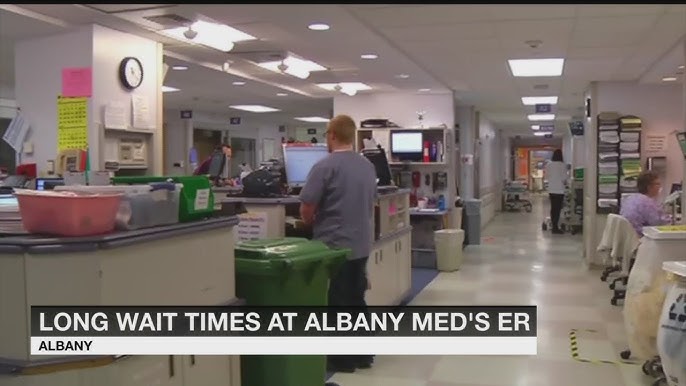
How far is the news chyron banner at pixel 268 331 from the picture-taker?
2.19 m

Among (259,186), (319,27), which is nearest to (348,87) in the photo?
(319,27)

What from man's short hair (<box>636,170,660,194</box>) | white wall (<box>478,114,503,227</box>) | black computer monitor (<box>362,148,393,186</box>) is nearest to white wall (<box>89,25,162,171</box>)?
black computer monitor (<box>362,148,393,186</box>)

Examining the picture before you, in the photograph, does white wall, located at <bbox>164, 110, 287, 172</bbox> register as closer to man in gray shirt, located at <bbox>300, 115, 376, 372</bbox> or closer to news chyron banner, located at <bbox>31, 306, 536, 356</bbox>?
man in gray shirt, located at <bbox>300, 115, 376, 372</bbox>

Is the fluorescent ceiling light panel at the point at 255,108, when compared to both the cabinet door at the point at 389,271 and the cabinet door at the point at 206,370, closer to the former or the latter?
the cabinet door at the point at 389,271

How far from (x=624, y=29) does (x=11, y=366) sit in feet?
16.9

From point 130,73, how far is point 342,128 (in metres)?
2.32

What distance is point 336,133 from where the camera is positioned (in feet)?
13.6

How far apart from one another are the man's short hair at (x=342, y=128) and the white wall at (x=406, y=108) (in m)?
6.02

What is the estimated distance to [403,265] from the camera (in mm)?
6270

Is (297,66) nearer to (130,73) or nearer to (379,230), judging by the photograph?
(130,73)

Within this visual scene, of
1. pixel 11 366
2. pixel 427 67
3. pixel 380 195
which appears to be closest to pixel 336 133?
pixel 380 195

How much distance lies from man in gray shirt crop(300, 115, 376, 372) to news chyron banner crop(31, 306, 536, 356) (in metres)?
0.22

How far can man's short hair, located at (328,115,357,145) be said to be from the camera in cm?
412

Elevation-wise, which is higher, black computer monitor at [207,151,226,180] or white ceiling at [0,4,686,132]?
white ceiling at [0,4,686,132]
